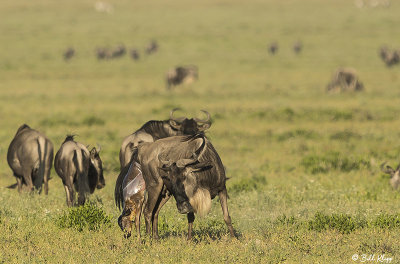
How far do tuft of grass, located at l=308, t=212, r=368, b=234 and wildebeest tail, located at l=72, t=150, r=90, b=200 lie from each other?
13.3 ft

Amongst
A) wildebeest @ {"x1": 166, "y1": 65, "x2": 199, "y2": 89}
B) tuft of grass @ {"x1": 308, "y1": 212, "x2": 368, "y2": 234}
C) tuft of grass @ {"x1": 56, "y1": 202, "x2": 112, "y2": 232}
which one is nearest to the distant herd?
tuft of grass @ {"x1": 56, "y1": 202, "x2": 112, "y2": 232}

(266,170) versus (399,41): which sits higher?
(266,170)

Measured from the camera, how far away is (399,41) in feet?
220

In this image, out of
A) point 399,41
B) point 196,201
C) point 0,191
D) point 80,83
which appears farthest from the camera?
point 399,41

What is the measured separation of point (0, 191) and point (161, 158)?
554 cm

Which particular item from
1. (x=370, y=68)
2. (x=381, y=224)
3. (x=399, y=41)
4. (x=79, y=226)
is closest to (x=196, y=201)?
(x=79, y=226)

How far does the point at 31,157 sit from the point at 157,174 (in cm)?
470

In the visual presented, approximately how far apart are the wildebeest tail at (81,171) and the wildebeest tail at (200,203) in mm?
3853

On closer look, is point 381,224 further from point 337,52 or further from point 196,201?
point 337,52

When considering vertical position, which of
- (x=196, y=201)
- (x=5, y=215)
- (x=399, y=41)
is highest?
(x=196, y=201)

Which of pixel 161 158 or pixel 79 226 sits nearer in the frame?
pixel 161 158

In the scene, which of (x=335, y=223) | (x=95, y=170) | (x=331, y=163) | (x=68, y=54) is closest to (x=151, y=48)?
(x=68, y=54)

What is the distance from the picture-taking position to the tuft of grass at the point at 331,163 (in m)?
16.2

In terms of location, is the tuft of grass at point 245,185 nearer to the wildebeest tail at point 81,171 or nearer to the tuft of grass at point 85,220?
the wildebeest tail at point 81,171
